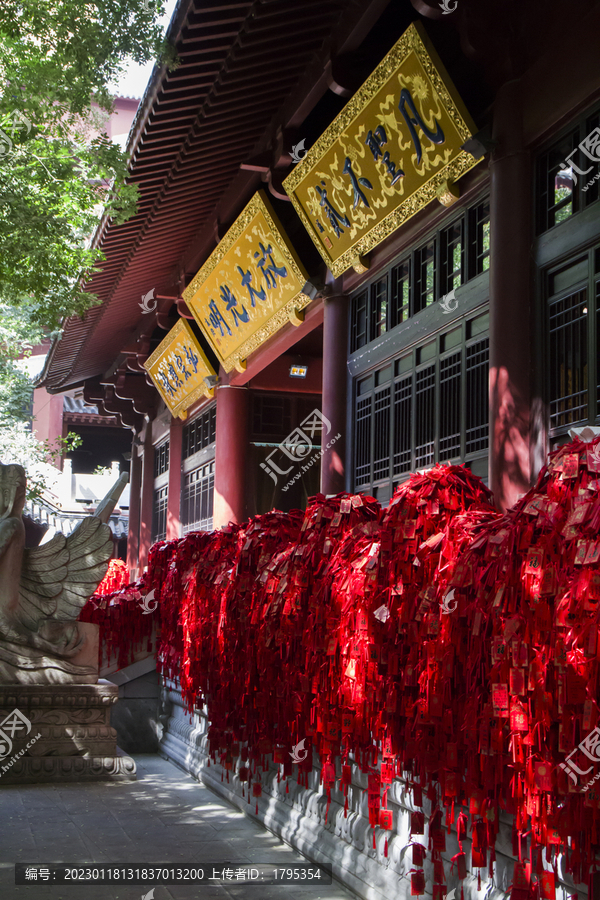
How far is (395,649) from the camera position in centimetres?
354

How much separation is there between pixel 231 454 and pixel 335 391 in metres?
3.37

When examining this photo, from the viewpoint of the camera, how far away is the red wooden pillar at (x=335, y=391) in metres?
7.46

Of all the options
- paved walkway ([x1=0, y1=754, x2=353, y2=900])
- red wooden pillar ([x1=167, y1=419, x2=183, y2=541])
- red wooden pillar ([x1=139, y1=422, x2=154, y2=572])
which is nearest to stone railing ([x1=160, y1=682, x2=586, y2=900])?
paved walkway ([x1=0, y1=754, x2=353, y2=900])

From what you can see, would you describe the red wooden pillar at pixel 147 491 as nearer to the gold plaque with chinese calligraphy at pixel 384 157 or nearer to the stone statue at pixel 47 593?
the stone statue at pixel 47 593

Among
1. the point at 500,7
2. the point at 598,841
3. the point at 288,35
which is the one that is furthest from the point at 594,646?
the point at 288,35

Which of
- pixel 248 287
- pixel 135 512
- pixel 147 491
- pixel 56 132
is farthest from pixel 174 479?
pixel 56 132

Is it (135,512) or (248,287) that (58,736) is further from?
(135,512)

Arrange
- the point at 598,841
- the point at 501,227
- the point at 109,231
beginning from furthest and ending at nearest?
the point at 109,231 < the point at 501,227 < the point at 598,841

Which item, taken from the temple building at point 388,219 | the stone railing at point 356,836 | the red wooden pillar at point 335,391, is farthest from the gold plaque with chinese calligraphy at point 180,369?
the stone railing at point 356,836

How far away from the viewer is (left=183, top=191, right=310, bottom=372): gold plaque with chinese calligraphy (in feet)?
26.4

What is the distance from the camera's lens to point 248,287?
8.92m

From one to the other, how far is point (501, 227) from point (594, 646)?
11.0 feet

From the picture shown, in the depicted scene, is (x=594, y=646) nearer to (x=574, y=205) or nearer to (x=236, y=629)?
(x=574, y=205)

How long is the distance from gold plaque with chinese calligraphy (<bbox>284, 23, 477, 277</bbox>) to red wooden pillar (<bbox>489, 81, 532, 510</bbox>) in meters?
0.25
